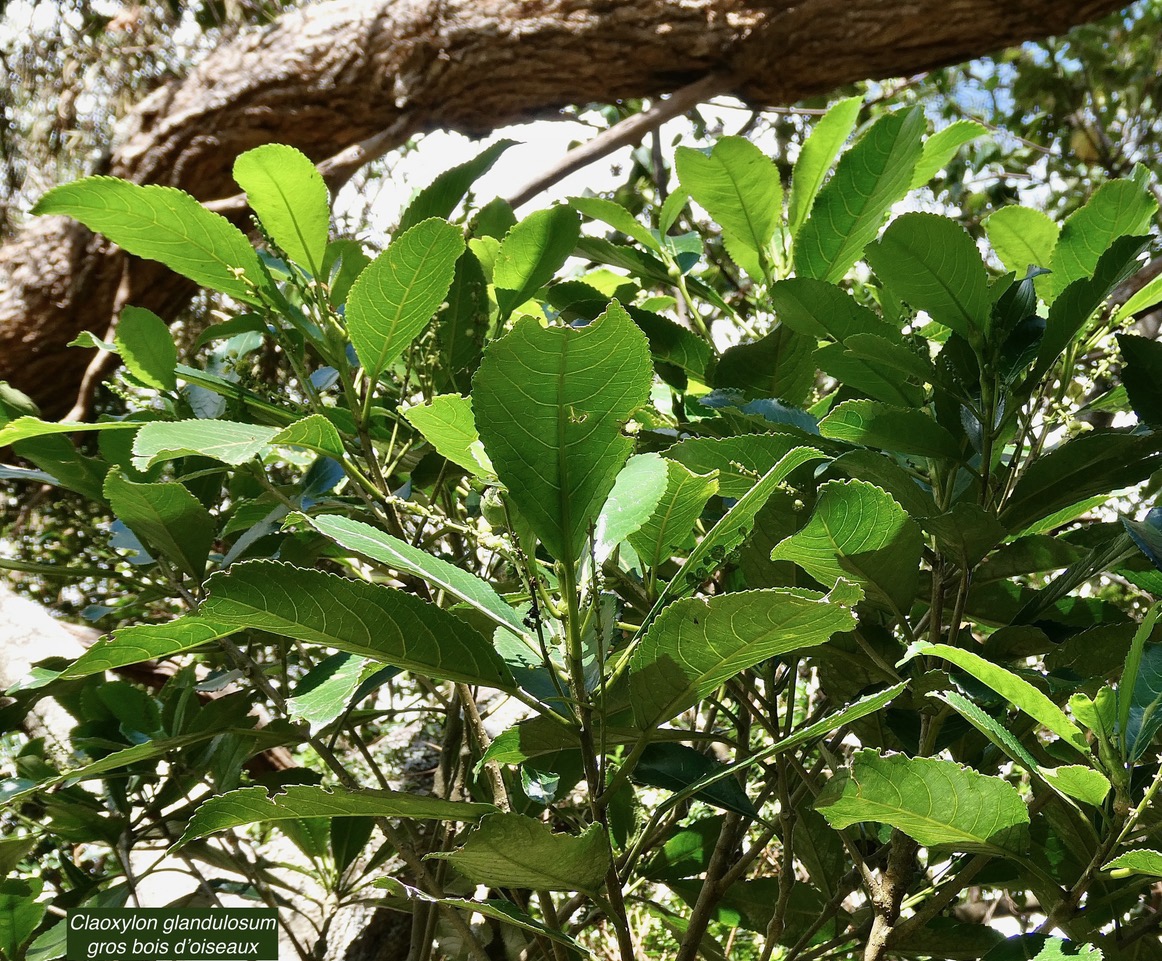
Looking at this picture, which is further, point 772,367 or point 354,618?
point 772,367

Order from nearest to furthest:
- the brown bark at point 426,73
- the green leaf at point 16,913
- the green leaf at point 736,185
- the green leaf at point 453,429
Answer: the green leaf at point 453,429 → the green leaf at point 736,185 → the green leaf at point 16,913 → the brown bark at point 426,73

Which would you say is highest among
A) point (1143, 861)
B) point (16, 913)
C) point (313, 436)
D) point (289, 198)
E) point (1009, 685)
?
point (289, 198)

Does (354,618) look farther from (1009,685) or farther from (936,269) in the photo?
(936,269)

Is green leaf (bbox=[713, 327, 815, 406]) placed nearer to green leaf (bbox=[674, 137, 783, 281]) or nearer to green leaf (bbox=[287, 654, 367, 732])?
green leaf (bbox=[674, 137, 783, 281])

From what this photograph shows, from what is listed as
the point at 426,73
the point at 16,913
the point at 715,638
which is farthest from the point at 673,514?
the point at 426,73

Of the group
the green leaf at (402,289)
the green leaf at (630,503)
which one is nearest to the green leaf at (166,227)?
the green leaf at (402,289)

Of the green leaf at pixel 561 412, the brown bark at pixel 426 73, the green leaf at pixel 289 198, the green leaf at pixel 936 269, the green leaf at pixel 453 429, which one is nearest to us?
the green leaf at pixel 561 412

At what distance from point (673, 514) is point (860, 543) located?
0.14 m

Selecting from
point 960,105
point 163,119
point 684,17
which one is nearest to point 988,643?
point 684,17

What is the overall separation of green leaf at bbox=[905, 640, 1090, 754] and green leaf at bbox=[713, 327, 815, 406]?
37cm

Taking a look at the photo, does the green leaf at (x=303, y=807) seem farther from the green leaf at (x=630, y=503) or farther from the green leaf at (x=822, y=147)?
the green leaf at (x=822, y=147)

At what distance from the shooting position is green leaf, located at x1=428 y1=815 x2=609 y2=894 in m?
0.58

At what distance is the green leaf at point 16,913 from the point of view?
1128mm

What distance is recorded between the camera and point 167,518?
3.02 feet
